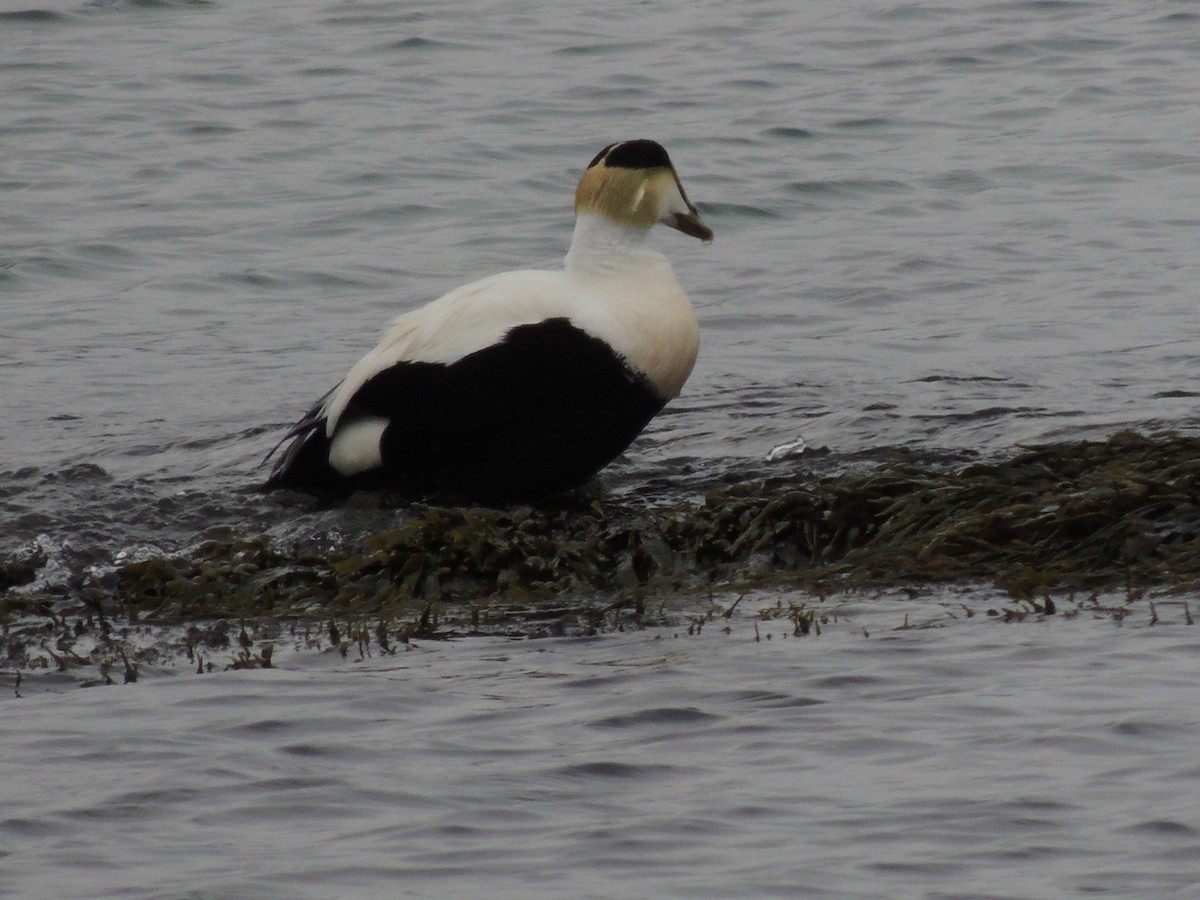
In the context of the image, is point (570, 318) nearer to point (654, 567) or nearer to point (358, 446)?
point (358, 446)

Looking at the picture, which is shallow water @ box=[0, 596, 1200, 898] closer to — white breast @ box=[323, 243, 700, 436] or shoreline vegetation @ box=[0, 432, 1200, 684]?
shoreline vegetation @ box=[0, 432, 1200, 684]

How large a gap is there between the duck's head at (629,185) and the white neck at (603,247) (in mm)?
24

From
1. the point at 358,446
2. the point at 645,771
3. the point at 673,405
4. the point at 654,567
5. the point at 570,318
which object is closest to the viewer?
the point at 645,771

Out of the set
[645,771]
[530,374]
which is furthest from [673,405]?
[645,771]

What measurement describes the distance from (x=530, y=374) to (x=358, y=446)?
24.5 inches

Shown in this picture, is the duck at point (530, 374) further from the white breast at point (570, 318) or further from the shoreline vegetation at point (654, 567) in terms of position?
the shoreline vegetation at point (654, 567)

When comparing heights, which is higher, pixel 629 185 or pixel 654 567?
pixel 629 185

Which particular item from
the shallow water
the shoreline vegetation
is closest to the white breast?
the shoreline vegetation

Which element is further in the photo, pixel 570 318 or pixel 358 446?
pixel 358 446

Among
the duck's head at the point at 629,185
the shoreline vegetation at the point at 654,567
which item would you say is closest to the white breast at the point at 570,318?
the duck's head at the point at 629,185

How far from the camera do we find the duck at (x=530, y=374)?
6.03m

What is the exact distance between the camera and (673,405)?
310 inches

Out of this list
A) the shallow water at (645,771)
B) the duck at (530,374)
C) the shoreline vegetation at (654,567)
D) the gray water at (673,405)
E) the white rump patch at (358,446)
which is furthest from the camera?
the white rump patch at (358,446)

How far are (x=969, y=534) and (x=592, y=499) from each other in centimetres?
161
